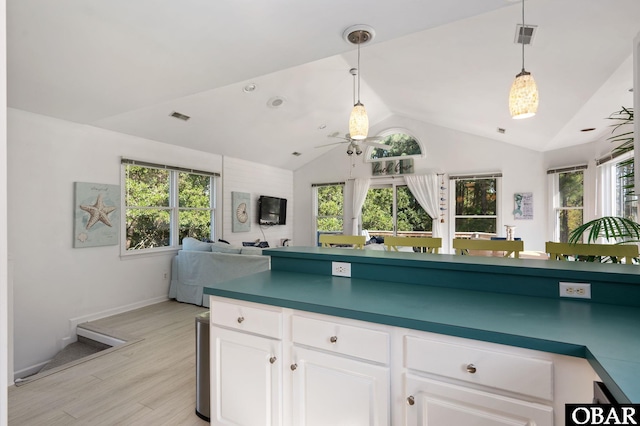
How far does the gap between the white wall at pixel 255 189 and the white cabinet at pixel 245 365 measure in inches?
174

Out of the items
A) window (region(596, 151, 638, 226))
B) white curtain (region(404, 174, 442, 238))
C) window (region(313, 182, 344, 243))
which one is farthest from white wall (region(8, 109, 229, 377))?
window (region(596, 151, 638, 226))

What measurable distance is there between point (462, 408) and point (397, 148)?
6.31 m

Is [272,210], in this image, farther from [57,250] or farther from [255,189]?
[57,250]

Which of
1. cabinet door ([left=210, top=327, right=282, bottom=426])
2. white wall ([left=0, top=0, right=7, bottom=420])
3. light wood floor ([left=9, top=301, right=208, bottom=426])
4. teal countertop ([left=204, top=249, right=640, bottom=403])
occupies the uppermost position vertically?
white wall ([left=0, top=0, right=7, bottom=420])

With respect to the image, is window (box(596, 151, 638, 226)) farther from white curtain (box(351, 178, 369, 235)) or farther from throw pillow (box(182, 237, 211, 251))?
throw pillow (box(182, 237, 211, 251))

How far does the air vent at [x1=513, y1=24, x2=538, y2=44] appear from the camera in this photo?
253 cm

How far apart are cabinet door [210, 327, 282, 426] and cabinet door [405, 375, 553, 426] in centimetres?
62

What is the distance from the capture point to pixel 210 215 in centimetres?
569

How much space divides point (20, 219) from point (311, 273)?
10.6ft

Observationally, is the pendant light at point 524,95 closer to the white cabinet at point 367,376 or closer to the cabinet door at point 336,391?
the white cabinet at point 367,376

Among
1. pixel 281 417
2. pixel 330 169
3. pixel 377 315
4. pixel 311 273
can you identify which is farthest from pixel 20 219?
pixel 330 169

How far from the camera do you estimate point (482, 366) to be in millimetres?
1068

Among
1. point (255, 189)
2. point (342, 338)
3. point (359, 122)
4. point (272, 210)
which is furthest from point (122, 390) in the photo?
point (272, 210)

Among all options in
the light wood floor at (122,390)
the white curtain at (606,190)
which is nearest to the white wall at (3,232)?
the light wood floor at (122,390)
